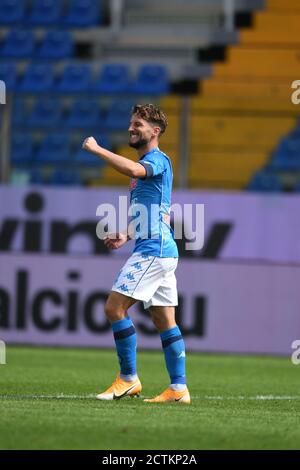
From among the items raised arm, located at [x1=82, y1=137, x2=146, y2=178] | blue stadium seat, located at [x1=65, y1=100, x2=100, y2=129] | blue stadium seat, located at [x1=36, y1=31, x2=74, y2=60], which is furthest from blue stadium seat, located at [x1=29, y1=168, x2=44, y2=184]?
raised arm, located at [x1=82, y1=137, x2=146, y2=178]

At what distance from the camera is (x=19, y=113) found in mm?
17297

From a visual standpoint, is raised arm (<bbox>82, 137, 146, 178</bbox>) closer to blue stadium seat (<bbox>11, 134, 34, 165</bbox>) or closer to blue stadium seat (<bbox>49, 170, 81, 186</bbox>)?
blue stadium seat (<bbox>49, 170, 81, 186</bbox>)

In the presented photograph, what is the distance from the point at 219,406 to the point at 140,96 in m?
10.2

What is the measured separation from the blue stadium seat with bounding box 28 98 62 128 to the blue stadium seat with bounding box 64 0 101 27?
269 cm

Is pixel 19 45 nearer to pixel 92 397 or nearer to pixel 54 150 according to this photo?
pixel 54 150

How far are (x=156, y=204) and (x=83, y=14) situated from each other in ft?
39.3

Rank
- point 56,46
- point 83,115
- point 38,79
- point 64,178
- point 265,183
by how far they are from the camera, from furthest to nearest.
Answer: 1. point 56,46
2. point 38,79
3. point 83,115
4. point 64,178
5. point 265,183

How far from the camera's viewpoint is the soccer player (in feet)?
27.3

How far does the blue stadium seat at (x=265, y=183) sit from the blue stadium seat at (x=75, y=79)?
3.31 meters

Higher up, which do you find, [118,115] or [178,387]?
[118,115]

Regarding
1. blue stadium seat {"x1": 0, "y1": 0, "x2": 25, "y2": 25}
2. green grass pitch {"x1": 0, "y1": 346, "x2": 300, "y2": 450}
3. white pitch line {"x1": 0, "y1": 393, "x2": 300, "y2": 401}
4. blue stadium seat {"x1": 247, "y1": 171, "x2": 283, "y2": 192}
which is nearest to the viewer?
green grass pitch {"x1": 0, "y1": 346, "x2": 300, "y2": 450}

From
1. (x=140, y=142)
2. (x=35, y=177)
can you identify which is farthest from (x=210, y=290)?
(x=140, y=142)

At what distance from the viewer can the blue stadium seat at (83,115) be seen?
17531mm

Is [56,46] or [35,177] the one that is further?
[56,46]
